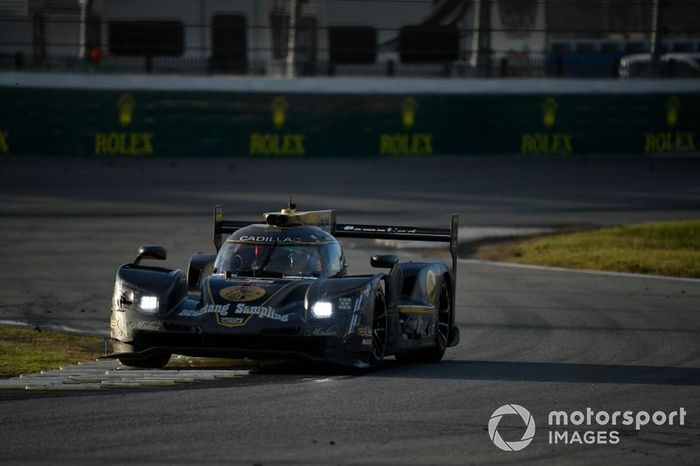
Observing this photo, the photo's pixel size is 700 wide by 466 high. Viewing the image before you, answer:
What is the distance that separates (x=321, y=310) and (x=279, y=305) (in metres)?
0.39

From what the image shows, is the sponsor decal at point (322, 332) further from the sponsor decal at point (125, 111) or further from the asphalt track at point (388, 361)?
the sponsor decal at point (125, 111)

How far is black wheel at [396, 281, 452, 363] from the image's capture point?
541 inches

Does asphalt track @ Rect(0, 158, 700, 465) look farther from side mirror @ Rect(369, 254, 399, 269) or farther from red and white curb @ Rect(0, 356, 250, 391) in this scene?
side mirror @ Rect(369, 254, 399, 269)

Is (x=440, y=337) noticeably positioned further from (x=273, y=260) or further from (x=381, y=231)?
(x=273, y=260)

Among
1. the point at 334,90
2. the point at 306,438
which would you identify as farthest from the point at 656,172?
the point at 306,438

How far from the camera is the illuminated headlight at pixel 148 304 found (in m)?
12.2

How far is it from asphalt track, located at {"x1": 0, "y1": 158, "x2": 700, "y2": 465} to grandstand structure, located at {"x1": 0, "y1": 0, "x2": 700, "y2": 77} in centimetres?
566

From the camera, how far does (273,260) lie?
1309cm

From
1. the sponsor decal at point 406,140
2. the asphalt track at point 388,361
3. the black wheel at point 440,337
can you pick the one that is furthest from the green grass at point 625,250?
the sponsor decal at point 406,140

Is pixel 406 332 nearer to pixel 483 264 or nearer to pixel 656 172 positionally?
pixel 483 264

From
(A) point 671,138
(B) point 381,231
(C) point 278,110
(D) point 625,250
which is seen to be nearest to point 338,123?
(C) point 278,110

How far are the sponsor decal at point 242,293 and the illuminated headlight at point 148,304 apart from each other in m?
0.61

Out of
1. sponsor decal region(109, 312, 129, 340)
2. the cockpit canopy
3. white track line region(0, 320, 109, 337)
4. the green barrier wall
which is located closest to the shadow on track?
the cockpit canopy

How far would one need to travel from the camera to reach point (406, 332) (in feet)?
43.7
